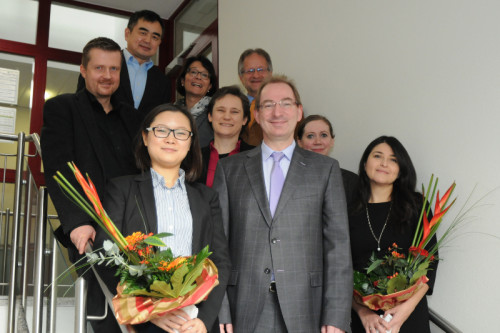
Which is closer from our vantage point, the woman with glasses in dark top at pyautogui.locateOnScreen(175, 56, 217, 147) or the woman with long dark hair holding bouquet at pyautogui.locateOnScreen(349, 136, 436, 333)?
the woman with long dark hair holding bouquet at pyautogui.locateOnScreen(349, 136, 436, 333)

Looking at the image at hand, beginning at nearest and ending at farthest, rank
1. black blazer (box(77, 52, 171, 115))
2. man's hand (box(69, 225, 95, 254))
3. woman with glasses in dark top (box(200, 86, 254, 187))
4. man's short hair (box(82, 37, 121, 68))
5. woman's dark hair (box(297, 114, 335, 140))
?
man's hand (box(69, 225, 95, 254))
man's short hair (box(82, 37, 121, 68))
woman with glasses in dark top (box(200, 86, 254, 187))
woman's dark hair (box(297, 114, 335, 140))
black blazer (box(77, 52, 171, 115))

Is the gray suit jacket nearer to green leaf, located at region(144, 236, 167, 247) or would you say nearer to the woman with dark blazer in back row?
the woman with dark blazer in back row

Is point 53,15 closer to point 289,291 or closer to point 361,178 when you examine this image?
point 361,178

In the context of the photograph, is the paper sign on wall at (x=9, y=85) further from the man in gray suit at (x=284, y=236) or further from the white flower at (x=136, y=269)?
the white flower at (x=136, y=269)

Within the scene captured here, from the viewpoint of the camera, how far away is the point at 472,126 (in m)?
3.03

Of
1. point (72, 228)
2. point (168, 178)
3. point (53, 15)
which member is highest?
point (53, 15)

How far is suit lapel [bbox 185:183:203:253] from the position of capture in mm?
2293

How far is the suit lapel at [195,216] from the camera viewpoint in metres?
2.29

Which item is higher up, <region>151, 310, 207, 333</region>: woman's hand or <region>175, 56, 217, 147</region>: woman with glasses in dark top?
<region>175, 56, 217, 147</region>: woman with glasses in dark top

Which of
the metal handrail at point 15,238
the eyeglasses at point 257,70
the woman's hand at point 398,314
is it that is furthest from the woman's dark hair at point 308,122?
the metal handrail at point 15,238

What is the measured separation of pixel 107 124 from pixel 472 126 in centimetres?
190

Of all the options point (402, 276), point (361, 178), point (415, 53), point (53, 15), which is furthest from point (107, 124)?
point (53, 15)

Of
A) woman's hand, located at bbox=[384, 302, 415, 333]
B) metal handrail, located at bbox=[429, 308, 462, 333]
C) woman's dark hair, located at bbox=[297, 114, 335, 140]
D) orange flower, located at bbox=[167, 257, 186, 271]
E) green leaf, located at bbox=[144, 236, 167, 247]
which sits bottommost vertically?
metal handrail, located at bbox=[429, 308, 462, 333]

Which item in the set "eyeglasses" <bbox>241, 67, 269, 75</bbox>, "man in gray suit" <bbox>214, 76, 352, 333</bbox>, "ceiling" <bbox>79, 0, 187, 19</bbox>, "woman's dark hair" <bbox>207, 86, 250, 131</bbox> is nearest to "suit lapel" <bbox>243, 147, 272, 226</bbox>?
"man in gray suit" <bbox>214, 76, 352, 333</bbox>
